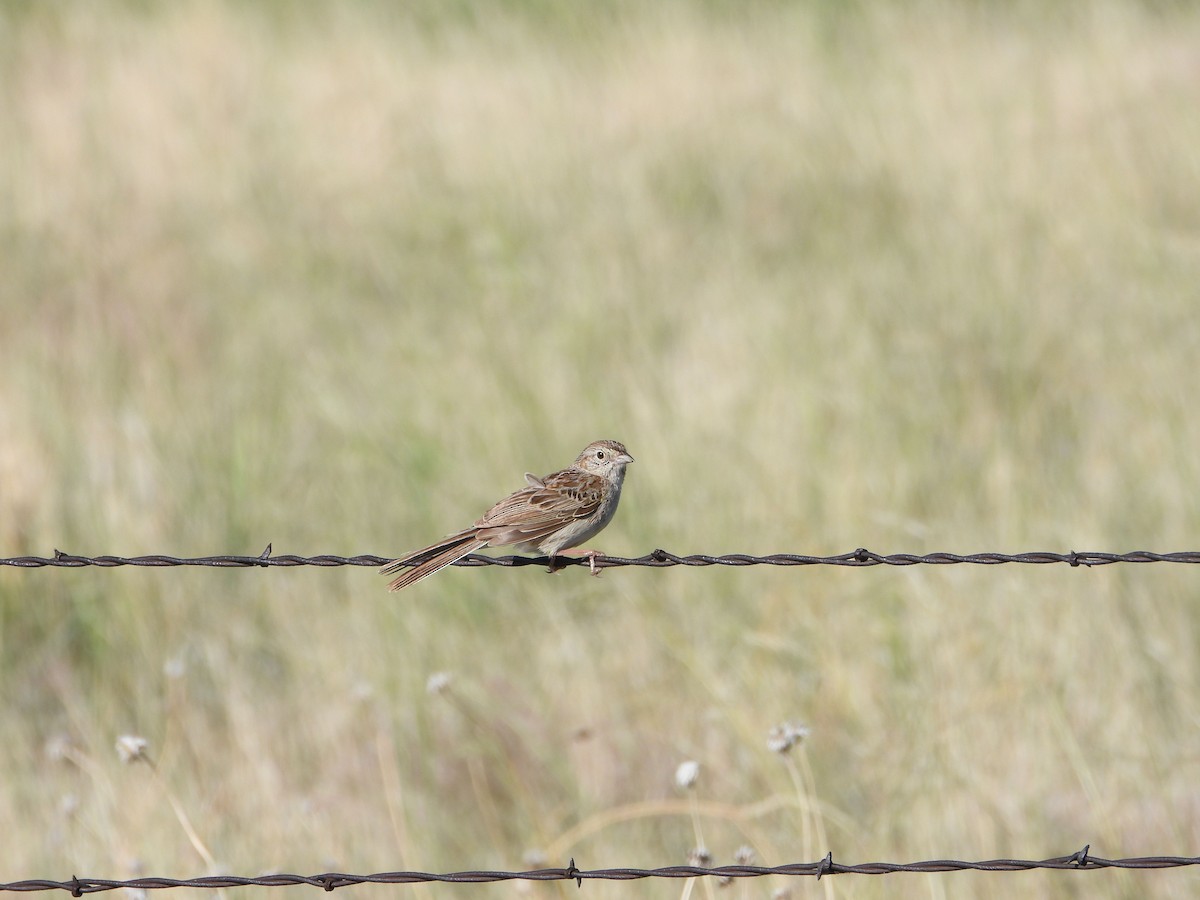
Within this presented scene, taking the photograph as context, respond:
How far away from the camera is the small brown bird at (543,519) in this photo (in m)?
4.61

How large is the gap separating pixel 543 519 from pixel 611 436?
3880mm

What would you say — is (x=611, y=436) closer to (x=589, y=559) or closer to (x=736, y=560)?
(x=589, y=559)

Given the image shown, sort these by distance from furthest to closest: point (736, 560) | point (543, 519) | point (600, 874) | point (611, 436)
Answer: point (611, 436), point (543, 519), point (736, 560), point (600, 874)

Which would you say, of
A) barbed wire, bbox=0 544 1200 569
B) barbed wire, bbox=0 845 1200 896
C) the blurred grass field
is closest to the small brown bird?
barbed wire, bbox=0 544 1200 569

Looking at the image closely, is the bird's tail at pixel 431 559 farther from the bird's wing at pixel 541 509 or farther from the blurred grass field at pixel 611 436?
the blurred grass field at pixel 611 436

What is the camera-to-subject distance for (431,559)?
4531 millimetres

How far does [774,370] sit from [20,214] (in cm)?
722

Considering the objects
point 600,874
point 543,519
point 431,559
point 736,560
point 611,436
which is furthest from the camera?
point 611,436

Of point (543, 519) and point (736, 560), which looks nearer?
point (736, 560)

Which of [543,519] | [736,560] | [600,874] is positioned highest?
[543,519]

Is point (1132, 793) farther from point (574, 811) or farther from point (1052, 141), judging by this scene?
point (1052, 141)

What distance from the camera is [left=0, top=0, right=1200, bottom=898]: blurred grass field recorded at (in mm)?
5848

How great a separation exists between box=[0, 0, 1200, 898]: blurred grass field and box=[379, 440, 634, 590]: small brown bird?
0.90 meters

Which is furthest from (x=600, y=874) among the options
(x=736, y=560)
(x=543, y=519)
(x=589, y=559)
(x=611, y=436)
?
(x=611, y=436)
